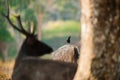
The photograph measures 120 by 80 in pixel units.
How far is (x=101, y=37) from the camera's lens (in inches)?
297

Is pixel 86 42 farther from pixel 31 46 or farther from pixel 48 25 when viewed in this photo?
pixel 48 25

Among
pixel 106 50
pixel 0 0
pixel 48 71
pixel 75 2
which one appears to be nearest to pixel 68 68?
pixel 48 71

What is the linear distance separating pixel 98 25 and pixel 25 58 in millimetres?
1846

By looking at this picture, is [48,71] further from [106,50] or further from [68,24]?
[68,24]

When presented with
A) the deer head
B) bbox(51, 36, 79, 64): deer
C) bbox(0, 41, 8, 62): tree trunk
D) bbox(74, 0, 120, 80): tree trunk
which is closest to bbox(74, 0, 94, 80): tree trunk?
bbox(74, 0, 120, 80): tree trunk

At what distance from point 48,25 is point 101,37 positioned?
50473 millimetres

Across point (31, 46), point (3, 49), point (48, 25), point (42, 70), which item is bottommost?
point (48, 25)

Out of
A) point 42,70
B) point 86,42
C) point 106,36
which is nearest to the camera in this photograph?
point 106,36

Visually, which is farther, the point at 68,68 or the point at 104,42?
the point at 68,68

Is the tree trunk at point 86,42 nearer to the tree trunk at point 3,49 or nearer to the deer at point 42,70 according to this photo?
the deer at point 42,70

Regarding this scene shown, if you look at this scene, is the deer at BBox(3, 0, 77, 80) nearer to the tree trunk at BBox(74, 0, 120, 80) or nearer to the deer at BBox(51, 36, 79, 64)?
the tree trunk at BBox(74, 0, 120, 80)

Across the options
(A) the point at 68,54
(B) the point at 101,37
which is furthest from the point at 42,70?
(A) the point at 68,54

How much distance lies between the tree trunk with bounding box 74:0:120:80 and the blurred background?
23.7 metres

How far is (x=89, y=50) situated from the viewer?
25.1 ft
